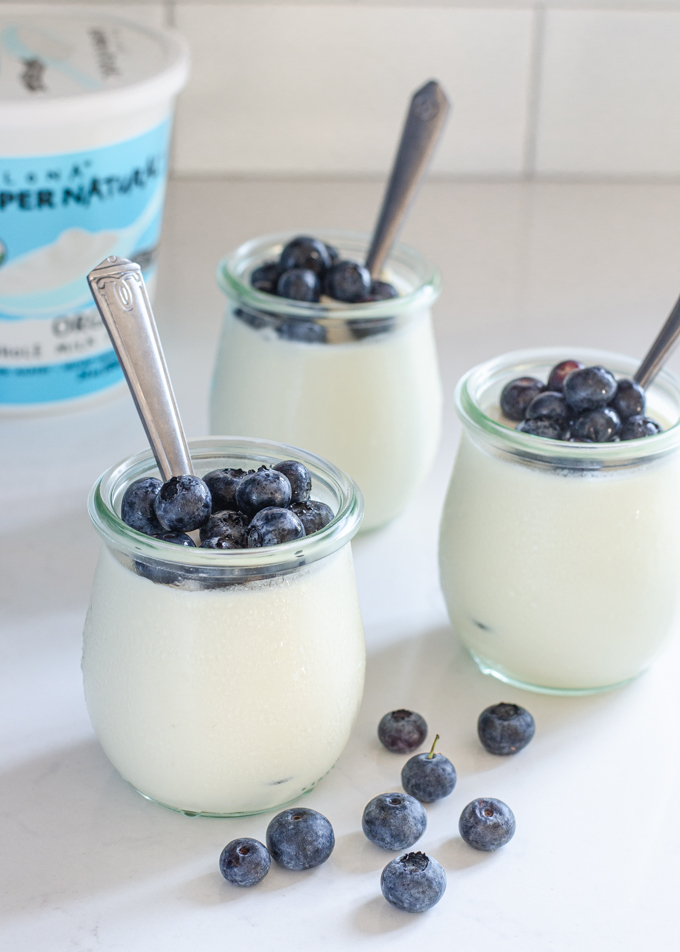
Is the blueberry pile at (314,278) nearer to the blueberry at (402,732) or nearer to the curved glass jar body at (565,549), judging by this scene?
the curved glass jar body at (565,549)

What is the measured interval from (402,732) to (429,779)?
0.16ft

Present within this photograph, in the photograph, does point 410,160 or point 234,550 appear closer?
point 234,550

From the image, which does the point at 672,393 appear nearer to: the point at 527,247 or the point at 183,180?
the point at 527,247

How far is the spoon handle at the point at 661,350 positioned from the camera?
0.79 meters

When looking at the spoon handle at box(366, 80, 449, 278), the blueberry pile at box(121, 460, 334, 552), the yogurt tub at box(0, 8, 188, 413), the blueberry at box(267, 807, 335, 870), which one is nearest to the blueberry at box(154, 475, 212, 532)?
the blueberry pile at box(121, 460, 334, 552)

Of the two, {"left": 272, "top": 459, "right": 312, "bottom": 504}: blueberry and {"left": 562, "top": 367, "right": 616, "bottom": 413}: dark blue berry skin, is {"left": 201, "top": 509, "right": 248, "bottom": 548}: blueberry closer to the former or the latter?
{"left": 272, "top": 459, "right": 312, "bottom": 504}: blueberry

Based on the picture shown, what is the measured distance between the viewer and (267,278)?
0.95 meters

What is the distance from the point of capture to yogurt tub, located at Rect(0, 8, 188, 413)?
104 cm

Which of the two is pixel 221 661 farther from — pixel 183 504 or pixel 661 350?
pixel 661 350

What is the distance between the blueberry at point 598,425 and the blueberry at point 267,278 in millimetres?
312

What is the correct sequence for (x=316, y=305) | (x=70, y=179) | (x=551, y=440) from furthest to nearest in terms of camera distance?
1. (x=70, y=179)
2. (x=316, y=305)
3. (x=551, y=440)

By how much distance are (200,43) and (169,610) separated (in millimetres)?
1207

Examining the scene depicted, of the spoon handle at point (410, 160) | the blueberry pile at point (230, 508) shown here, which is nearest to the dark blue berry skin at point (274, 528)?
the blueberry pile at point (230, 508)


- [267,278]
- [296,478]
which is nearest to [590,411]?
[296,478]
